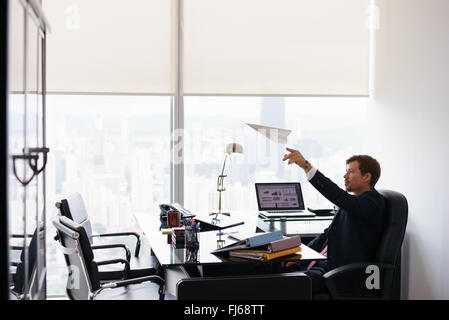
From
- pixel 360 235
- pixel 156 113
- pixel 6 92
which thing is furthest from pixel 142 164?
pixel 6 92

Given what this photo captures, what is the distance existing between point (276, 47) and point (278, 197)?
1272mm

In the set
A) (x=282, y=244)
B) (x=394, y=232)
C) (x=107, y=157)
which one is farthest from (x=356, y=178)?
(x=107, y=157)

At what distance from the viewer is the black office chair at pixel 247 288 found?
2287 millimetres

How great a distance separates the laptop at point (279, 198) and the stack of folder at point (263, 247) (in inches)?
49.0

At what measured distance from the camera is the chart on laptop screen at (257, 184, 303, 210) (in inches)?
152

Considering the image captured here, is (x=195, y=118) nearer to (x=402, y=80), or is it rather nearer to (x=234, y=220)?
(x=234, y=220)

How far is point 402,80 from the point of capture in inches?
155

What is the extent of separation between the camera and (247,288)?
2336mm

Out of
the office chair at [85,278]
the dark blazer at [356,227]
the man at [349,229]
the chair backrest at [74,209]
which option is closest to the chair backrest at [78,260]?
the office chair at [85,278]

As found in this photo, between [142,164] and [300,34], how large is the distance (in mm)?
1701

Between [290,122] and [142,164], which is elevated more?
[290,122]

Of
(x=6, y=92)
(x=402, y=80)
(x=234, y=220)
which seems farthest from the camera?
(x=402, y=80)

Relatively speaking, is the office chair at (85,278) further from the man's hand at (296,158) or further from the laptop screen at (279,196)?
the laptop screen at (279,196)

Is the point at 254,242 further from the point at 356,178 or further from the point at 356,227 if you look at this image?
the point at 356,178
